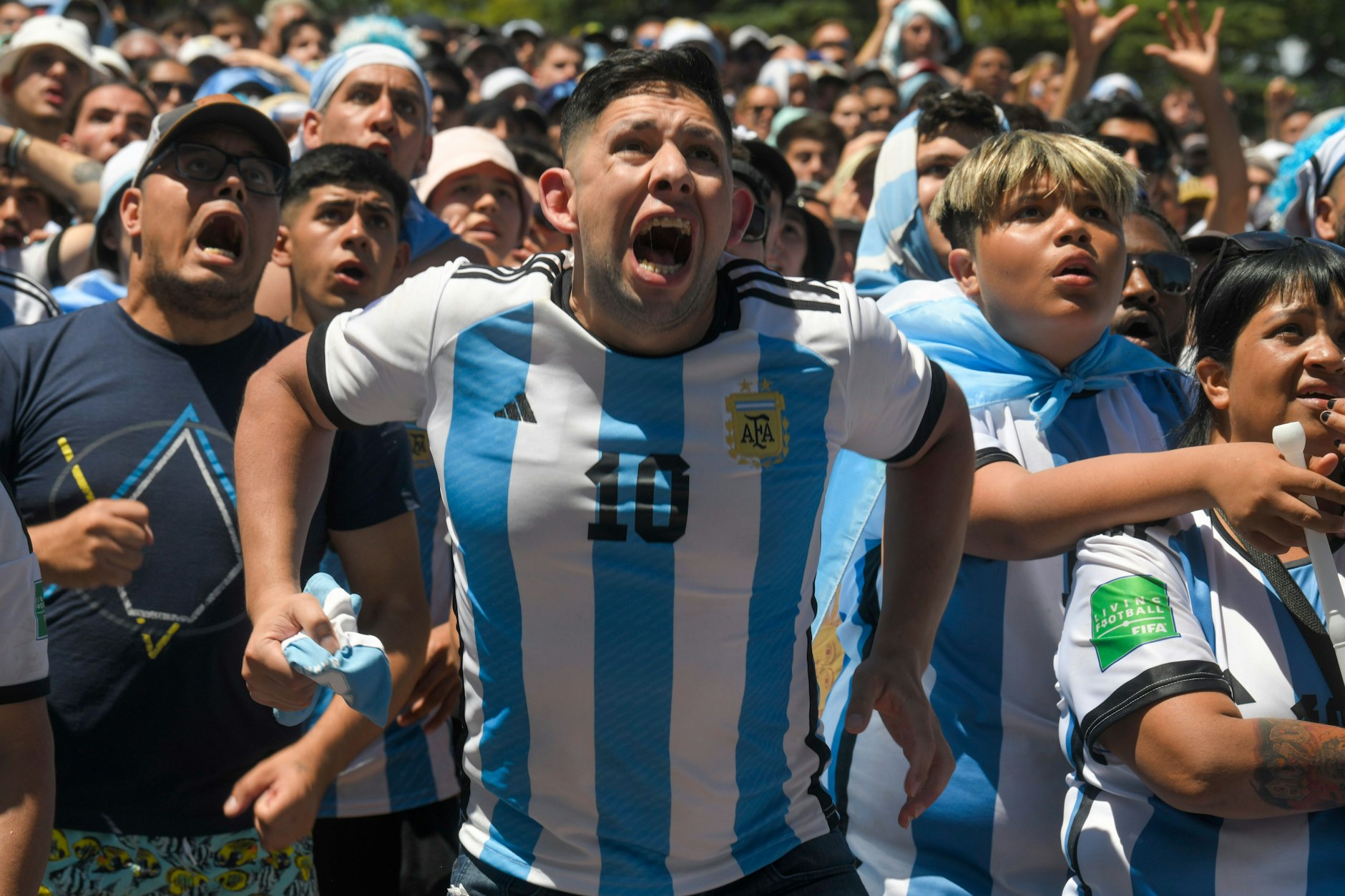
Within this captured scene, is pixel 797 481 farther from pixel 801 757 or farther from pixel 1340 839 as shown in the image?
pixel 1340 839

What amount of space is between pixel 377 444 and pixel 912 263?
2125 mm

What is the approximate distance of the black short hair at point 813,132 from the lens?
882 cm

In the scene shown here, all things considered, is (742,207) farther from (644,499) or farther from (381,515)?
(381,515)

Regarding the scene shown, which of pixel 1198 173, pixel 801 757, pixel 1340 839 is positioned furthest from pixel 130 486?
pixel 1198 173

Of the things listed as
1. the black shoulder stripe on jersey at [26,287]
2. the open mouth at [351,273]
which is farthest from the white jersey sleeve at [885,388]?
the black shoulder stripe on jersey at [26,287]

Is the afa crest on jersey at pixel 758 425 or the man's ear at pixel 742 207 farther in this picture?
the man's ear at pixel 742 207

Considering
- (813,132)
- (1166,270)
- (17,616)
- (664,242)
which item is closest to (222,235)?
(17,616)

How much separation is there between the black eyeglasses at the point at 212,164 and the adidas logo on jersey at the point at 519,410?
1534 mm

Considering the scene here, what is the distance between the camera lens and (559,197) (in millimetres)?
2846

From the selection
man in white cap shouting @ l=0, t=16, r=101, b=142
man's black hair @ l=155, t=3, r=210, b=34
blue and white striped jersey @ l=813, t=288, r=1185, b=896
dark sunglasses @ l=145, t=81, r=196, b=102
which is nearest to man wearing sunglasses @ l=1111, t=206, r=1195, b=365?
blue and white striped jersey @ l=813, t=288, r=1185, b=896

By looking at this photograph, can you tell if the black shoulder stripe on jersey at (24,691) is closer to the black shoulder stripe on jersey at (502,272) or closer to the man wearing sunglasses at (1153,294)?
the black shoulder stripe on jersey at (502,272)

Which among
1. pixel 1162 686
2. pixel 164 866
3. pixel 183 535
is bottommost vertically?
pixel 164 866

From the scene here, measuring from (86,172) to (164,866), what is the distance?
375 centimetres

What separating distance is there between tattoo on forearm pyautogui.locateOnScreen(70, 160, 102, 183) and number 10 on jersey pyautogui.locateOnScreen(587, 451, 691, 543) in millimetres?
4337
